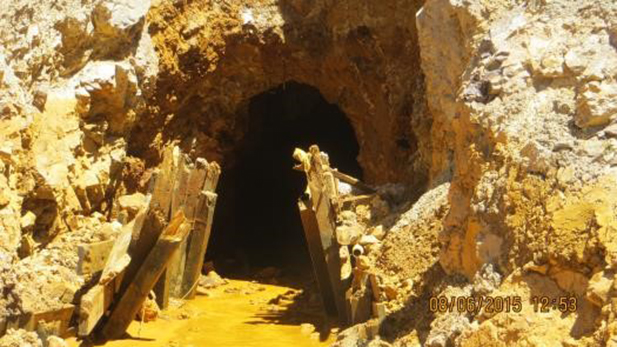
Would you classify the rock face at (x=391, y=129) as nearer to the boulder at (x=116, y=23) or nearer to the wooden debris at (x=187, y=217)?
the boulder at (x=116, y=23)

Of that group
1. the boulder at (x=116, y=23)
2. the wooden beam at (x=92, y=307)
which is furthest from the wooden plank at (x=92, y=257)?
the boulder at (x=116, y=23)

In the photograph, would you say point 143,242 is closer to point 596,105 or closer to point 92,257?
point 92,257

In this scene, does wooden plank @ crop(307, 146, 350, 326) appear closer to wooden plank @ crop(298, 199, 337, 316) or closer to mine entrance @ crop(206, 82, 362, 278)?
wooden plank @ crop(298, 199, 337, 316)

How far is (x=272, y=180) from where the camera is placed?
16.7 m

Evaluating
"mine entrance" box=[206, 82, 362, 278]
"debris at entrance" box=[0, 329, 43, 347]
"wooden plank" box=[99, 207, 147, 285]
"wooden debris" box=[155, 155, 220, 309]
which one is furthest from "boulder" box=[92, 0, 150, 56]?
"debris at entrance" box=[0, 329, 43, 347]

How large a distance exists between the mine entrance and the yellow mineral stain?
2.49 metres

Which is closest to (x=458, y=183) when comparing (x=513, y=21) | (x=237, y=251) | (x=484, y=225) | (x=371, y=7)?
(x=484, y=225)

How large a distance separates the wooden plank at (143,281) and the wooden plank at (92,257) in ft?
1.23

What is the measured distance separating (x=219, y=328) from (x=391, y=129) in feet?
12.4

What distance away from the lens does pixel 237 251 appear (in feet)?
47.8

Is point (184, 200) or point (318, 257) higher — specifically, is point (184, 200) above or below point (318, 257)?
above

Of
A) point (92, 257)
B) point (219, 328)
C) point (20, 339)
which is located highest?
point (92, 257)

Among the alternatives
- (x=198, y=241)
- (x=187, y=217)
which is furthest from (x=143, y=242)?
(x=198, y=241)

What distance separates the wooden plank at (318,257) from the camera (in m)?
9.17
